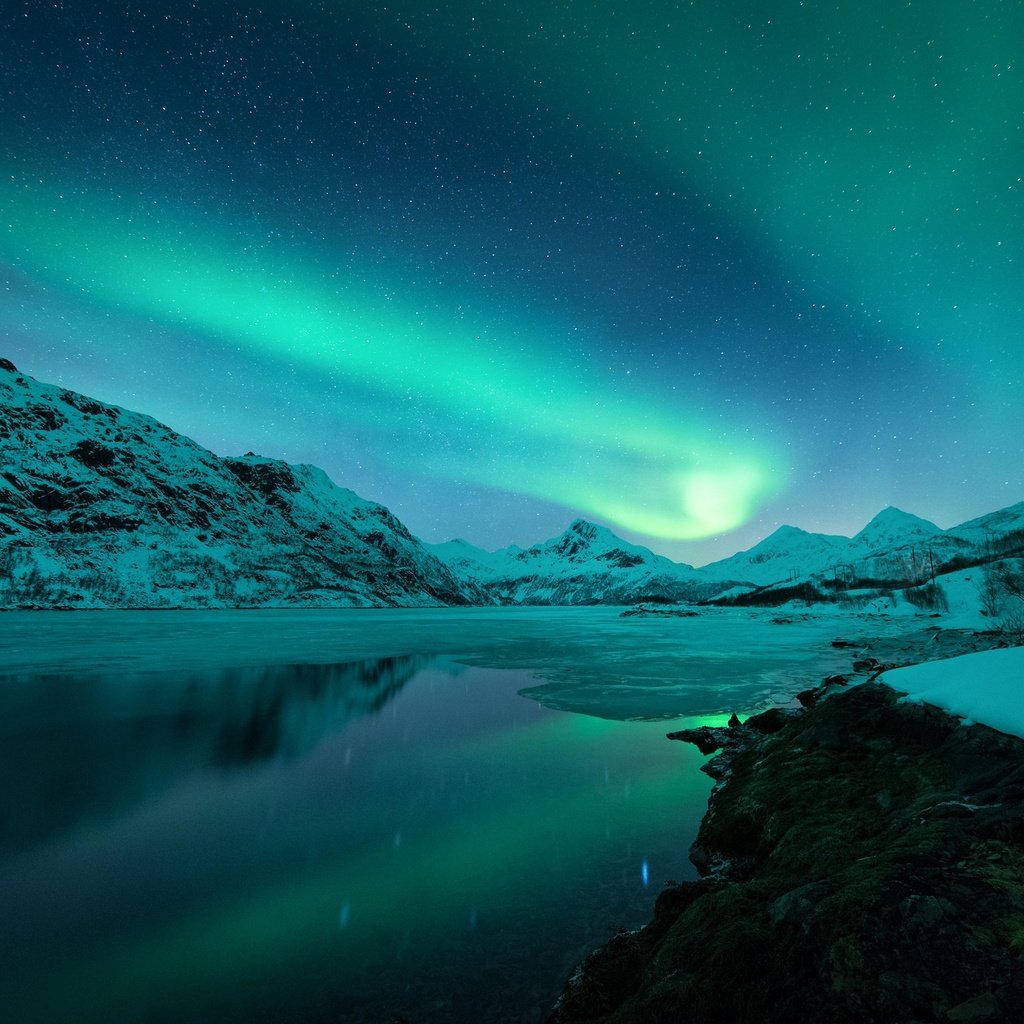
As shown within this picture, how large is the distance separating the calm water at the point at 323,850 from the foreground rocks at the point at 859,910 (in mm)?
1140

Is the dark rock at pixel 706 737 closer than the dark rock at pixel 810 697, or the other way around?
the dark rock at pixel 706 737

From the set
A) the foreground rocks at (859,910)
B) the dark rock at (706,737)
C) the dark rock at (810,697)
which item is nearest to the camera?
the foreground rocks at (859,910)

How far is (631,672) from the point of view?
106ft

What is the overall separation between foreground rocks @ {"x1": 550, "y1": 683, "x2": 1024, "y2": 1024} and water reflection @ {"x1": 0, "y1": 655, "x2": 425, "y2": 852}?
36.1 feet

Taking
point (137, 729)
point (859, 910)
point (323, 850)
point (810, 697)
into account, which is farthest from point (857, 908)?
point (137, 729)

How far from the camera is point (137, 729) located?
1673cm

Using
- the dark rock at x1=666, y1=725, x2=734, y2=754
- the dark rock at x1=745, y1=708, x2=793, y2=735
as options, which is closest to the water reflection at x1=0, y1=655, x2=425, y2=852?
the dark rock at x1=666, y1=725, x2=734, y2=754

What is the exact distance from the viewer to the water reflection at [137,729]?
36.8ft

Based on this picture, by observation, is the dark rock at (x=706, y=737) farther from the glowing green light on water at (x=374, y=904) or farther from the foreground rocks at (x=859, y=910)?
the foreground rocks at (x=859, y=910)

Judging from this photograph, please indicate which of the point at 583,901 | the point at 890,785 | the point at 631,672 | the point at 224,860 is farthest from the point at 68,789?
the point at 631,672

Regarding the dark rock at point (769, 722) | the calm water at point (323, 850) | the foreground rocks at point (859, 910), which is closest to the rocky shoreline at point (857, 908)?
the foreground rocks at point (859, 910)

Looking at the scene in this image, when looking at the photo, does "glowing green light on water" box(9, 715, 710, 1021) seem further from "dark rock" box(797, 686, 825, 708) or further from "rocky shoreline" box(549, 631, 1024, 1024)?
"dark rock" box(797, 686, 825, 708)

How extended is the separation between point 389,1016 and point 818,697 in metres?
18.3

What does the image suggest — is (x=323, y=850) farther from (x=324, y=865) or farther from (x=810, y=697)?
(x=810, y=697)
